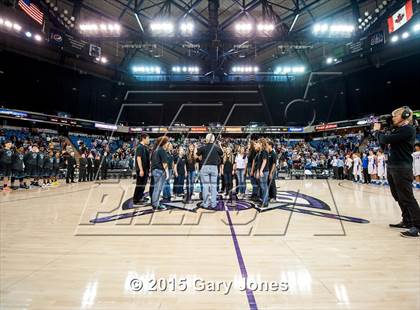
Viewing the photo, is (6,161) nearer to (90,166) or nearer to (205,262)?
(90,166)

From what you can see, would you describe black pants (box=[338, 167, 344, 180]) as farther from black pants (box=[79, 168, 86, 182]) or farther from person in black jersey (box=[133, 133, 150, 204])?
black pants (box=[79, 168, 86, 182])

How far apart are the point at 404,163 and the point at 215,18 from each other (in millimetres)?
16733

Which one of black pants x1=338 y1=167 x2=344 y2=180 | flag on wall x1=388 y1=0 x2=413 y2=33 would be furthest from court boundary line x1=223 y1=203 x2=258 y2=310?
flag on wall x1=388 y1=0 x2=413 y2=33

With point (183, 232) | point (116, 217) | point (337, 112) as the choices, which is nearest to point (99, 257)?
point (183, 232)

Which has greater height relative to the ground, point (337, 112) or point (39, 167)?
point (337, 112)

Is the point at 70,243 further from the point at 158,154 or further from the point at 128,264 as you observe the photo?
the point at 158,154

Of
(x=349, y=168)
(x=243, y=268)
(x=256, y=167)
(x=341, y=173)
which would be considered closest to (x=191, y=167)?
(x=256, y=167)

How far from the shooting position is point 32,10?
14898mm

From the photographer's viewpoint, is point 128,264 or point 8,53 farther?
point 8,53

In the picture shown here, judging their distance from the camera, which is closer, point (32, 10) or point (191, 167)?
point (191, 167)

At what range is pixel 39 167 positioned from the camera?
9992 mm

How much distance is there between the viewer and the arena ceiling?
55.0ft

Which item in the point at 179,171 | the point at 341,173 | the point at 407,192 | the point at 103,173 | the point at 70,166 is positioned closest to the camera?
the point at 407,192

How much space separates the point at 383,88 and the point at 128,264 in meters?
26.9
